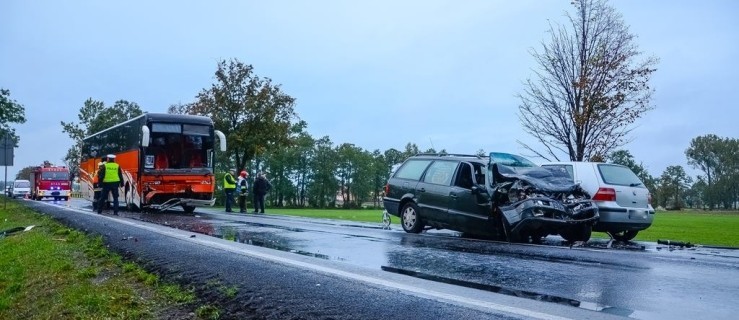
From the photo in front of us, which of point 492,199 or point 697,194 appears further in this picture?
point 697,194

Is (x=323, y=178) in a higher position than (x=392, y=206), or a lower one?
higher

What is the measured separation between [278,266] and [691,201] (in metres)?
118

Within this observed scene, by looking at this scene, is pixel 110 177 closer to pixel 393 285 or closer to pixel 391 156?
pixel 393 285

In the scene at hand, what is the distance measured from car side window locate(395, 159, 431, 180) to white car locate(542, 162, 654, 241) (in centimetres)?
302

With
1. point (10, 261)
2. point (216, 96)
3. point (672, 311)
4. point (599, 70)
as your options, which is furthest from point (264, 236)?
point (216, 96)

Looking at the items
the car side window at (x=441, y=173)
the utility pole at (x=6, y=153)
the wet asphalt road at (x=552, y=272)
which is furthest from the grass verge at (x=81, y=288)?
the utility pole at (x=6, y=153)

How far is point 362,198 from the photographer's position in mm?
98812

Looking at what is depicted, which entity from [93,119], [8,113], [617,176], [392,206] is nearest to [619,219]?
[617,176]

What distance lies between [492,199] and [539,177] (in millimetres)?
1023

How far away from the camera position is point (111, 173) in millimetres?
20859

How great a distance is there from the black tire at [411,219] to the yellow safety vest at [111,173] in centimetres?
1074

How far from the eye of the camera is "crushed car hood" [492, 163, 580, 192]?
12163 millimetres

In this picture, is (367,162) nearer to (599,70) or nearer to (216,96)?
(216,96)

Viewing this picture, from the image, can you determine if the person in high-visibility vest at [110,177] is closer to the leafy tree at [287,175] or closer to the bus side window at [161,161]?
the bus side window at [161,161]
